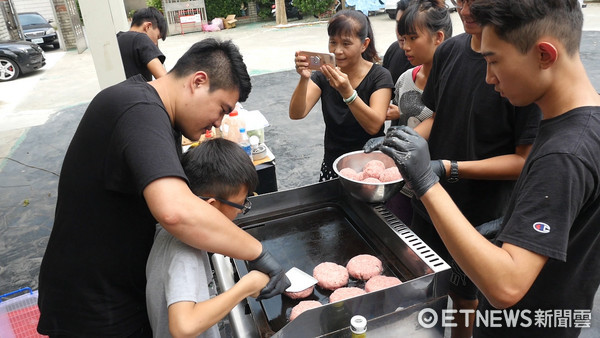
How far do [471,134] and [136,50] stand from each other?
375 cm

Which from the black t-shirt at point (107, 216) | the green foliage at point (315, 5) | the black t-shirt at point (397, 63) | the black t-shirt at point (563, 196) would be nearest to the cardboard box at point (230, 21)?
the green foliage at point (315, 5)

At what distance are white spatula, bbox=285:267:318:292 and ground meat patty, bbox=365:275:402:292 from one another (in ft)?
0.74

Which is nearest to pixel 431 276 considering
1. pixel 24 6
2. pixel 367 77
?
pixel 367 77

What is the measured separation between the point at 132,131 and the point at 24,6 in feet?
79.7

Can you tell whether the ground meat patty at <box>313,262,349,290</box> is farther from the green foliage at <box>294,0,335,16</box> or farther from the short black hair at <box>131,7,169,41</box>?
the green foliage at <box>294,0,335,16</box>

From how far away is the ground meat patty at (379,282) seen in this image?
1.60 m

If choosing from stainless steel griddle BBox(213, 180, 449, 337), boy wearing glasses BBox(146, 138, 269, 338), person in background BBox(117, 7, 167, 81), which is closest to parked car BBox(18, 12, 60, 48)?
person in background BBox(117, 7, 167, 81)

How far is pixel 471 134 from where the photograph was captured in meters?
1.82

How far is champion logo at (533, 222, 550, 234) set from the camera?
102 cm

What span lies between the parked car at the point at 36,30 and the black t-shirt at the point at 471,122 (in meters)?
18.0

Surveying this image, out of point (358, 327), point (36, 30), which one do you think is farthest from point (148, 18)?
point (36, 30)

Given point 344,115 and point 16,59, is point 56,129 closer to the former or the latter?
point 16,59

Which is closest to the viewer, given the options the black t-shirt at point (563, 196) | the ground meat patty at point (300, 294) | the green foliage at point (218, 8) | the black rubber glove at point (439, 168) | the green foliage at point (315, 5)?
the black t-shirt at point (563, 196)

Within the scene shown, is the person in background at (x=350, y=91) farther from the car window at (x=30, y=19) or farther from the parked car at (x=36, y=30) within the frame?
the car window at (x=30, y=19)
